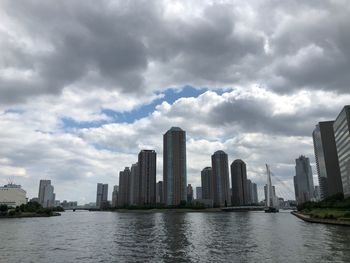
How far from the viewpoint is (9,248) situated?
65062mm

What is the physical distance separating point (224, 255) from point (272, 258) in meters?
7.48

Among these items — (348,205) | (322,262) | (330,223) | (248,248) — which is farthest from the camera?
(348,205)

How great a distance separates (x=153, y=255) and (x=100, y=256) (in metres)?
8.93

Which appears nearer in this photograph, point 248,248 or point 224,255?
point 224,255

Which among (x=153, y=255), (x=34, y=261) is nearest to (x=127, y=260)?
(x=153, y=255)

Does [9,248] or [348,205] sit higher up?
[348,205]

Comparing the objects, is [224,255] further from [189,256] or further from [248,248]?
[248,248]

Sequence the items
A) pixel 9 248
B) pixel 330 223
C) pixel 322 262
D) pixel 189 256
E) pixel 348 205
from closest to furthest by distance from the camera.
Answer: pixel 322 262, pixel 189 256, pixel 9 248, pixel 330 223, pixel 348 205

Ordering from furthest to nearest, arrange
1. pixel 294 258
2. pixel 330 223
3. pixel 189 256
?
1. pixel 330 223
2. pixel 189 256
3. pixel 294 258

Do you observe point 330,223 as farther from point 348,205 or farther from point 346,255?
point 346,255

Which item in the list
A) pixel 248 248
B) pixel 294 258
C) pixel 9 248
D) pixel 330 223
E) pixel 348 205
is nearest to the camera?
pixel 294 258

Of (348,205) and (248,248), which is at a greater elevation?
(348,205)

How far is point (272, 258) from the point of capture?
49.3 m

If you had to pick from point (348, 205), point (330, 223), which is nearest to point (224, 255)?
point (330, 223)
